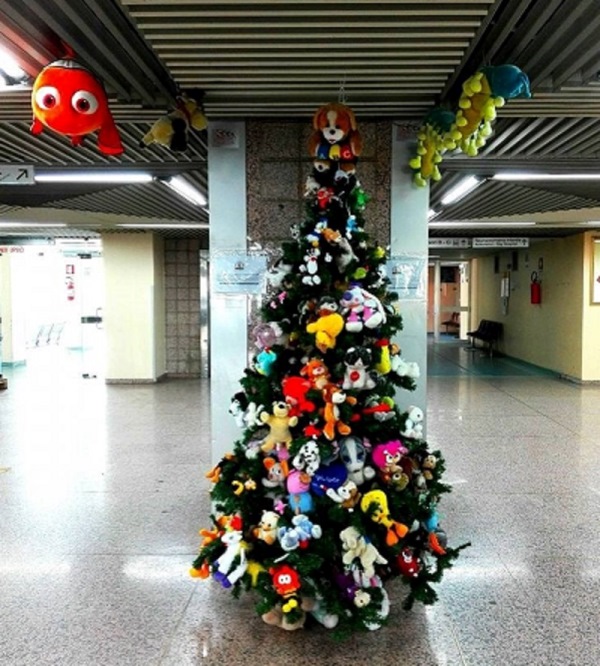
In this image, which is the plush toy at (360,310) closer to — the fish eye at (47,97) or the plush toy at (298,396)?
the plush toy at (298,396)

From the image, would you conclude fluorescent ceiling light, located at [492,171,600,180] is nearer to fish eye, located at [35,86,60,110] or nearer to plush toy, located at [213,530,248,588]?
fish eye, located at [35,86,60,110]

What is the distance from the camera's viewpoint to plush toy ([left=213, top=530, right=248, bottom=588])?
2.46 metres

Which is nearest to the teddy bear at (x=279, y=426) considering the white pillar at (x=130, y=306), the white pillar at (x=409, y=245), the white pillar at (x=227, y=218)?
the white pillar at (x=227, y=218)

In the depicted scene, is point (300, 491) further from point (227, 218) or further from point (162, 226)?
Answer: point (162, 226)

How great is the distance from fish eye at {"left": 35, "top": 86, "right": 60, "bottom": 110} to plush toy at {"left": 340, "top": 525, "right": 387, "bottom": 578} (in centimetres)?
213

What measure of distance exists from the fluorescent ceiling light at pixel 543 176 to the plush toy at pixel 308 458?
10.7 ft

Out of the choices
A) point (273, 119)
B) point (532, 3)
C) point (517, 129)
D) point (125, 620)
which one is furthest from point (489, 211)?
point (125, 620)

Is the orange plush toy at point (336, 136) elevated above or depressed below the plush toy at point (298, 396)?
above

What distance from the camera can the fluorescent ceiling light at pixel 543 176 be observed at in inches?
182


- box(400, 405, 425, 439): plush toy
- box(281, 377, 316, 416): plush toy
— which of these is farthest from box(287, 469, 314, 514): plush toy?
box(400, 405, 425, 439): plush toy

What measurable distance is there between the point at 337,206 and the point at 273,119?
1028mm

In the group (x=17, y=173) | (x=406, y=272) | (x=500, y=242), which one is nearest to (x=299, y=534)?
(x=406, y=272)

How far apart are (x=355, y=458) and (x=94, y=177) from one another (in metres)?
3.65

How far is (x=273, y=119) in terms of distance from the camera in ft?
11.1
